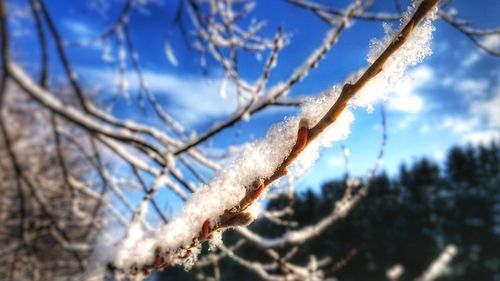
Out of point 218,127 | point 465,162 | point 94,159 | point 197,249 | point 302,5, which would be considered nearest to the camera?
point 197,249

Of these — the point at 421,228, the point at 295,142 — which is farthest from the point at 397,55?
the point at 421,228

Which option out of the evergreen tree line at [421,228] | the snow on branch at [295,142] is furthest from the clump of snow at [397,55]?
the evergreen tree line at [421,228]

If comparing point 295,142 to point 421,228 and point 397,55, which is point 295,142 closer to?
point 397,55

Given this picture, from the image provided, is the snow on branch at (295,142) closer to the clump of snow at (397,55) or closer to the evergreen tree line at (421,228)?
the clump of snow at (397,55)

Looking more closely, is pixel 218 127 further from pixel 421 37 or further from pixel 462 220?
pixel 462 220

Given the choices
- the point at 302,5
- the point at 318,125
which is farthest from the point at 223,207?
the point at 302,5

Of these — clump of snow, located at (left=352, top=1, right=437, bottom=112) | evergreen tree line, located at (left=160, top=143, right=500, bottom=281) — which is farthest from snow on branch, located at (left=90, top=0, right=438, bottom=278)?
evergreen tree line, located at (left=160, top=143, right=500, bottom=281)
